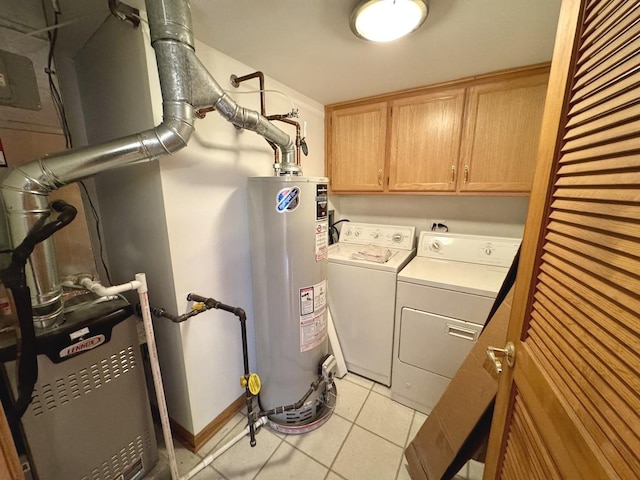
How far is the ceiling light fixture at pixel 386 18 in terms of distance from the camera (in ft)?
3.31

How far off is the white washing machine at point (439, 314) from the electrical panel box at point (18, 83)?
7.23ft

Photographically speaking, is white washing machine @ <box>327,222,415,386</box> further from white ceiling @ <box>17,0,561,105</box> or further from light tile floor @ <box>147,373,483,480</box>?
white ceiling @ <box>17,0,561,105</box>

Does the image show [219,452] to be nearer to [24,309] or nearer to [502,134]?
[24,309]

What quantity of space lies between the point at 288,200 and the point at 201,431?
1428mm

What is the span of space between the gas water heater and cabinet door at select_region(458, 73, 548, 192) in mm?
1202

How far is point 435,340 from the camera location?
5.16 feet

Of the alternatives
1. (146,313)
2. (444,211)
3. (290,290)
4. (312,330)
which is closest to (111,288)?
(146,313)

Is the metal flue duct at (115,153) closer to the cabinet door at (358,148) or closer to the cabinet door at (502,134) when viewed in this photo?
the cabinet door at (358,148)

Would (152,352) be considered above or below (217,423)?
above

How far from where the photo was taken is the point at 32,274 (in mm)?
908

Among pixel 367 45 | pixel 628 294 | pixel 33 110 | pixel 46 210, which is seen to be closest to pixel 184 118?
pixel 46 210

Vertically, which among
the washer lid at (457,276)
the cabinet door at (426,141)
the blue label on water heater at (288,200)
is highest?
the cabinet door at (426,141)


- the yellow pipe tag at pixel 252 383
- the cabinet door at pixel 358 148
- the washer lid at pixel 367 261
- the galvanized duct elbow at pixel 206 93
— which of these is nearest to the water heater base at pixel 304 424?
the yellow pipe tag at pixel 252 383

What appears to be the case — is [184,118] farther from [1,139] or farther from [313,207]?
[1,139]
